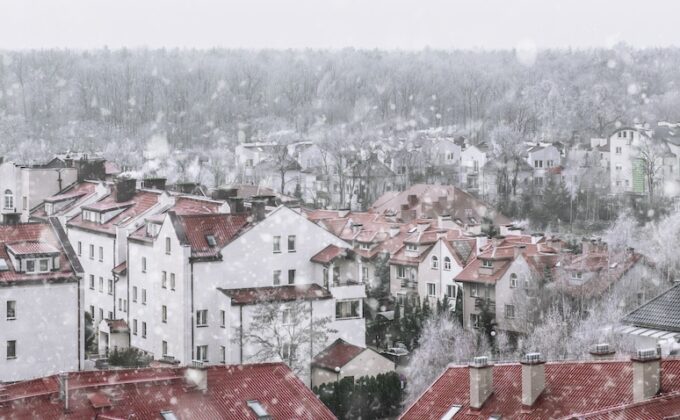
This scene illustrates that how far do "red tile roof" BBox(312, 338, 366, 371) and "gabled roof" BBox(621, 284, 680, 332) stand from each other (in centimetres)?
1053

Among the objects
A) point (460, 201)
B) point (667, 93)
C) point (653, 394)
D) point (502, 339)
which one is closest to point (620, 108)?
point (667, 93)

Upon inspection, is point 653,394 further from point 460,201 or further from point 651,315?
point 460,201

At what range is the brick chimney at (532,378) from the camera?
15.0m

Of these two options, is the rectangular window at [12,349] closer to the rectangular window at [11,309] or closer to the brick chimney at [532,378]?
the rectangular window at [11,309]

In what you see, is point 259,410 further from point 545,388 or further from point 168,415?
point 545,388

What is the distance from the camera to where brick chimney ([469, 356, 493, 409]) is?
606 inches

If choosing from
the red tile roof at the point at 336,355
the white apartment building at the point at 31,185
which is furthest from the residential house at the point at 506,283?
the white apartment building at the point at 31,185

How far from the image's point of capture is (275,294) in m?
27.9

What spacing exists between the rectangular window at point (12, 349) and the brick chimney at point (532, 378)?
12518 mm

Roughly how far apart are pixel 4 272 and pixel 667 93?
106 m

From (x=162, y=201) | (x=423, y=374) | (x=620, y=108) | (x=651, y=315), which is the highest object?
(x=620, y=108)

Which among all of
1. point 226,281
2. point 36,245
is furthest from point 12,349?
point 226,281

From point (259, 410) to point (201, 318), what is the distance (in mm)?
11503

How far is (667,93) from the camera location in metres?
123
